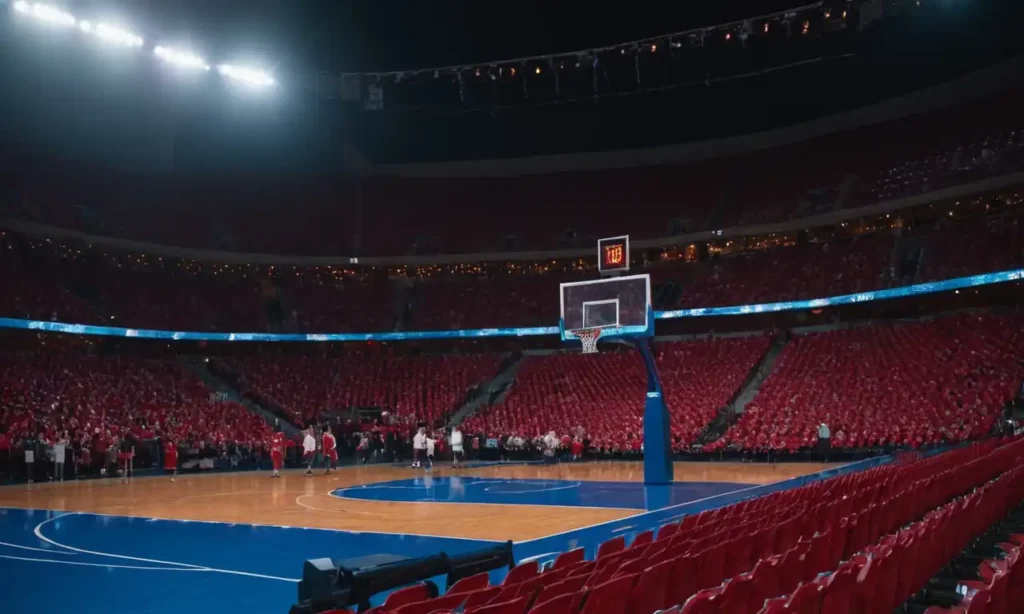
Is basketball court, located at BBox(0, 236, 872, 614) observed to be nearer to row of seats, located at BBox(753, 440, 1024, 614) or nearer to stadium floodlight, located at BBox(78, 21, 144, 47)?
row of seats, located at BBox(753, 440, 1024, 614)

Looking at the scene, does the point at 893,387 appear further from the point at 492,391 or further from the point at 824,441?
the point at 492,391

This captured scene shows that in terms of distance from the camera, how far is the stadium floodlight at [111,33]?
20.7m

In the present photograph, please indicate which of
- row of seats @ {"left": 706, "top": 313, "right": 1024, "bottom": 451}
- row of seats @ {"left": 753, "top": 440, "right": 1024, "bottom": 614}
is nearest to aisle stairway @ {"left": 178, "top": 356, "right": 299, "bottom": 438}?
row of seats @ {"left": 706, "top": 313, "right": 1024, "bottom": 451}

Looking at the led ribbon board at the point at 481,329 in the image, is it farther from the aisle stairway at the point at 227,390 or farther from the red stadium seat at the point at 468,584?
the red stadium seat at the point at 468,584

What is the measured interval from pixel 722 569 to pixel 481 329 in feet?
105

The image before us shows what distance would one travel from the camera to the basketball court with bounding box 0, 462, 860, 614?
9.81m

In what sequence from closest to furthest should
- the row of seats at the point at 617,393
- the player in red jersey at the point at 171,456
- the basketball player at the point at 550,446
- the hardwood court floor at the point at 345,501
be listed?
the hardwood court floor at the point at 345,501, the player in red jersey at the point at 171,456, the basketball player at the point at 550,446, the row of seats at the point at 617,393

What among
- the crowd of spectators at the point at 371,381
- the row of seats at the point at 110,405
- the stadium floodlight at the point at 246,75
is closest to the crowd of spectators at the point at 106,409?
the row of seats at the point at 110,405

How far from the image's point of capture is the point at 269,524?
15008 mm

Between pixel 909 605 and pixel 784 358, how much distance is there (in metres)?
26.8

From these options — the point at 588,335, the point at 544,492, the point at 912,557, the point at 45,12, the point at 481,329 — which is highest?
the point at 45,12

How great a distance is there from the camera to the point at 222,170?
39594 mm

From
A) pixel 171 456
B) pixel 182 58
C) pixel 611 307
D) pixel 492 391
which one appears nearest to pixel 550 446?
pixel 492 391

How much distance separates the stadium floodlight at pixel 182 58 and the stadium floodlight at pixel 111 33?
4.79 feet
